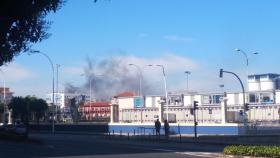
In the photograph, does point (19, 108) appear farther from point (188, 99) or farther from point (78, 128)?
point (188, 99)

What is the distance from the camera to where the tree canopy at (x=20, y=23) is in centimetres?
826

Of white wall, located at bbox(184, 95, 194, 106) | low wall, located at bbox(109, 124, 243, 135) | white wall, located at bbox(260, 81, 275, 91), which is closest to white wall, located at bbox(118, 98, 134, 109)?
white wall, located at bbox(184, 95, 194, 106)

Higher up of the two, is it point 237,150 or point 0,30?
point 0,30

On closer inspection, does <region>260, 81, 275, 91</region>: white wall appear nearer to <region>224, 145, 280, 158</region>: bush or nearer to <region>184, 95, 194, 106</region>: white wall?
<region>184, 95, 194, 106</region>: white wall

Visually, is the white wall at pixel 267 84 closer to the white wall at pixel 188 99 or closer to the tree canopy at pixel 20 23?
the white wall at pixel 188 99

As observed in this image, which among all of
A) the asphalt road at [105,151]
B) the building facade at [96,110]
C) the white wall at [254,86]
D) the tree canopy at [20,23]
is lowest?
the asphalt road at [105,151]

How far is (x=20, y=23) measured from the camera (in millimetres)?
8750

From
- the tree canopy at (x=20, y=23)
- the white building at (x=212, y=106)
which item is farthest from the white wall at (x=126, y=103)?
the tree canopy at (x=20, y=23)

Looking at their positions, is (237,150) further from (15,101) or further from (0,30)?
(15,101)

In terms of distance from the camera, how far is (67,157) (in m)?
27.3

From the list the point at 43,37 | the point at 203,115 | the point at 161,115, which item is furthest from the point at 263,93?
the point at 43,37

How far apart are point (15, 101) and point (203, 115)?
35177 millimetres

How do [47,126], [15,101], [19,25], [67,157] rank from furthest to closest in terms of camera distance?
[15,101] < [47,126] < [67,157] < [19,25]

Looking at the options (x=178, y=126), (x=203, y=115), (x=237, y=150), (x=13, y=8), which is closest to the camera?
(x=13, y=8)
